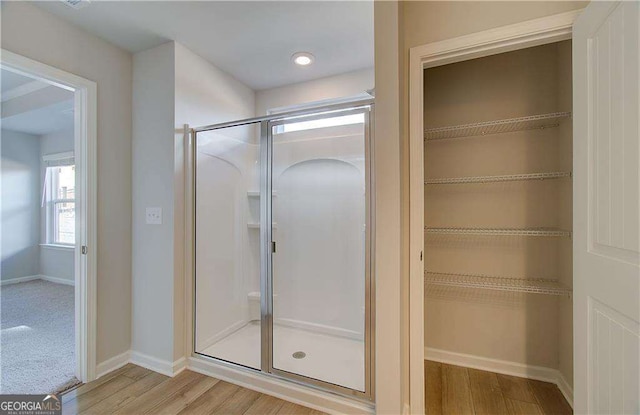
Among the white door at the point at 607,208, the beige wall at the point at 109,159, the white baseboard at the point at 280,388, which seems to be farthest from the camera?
the beige wall at the point at 109,159

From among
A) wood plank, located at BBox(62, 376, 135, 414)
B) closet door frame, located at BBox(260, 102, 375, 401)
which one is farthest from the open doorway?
closet door frame, located at BBox(260, 102, 375, 401)

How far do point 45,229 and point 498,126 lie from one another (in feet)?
21.8

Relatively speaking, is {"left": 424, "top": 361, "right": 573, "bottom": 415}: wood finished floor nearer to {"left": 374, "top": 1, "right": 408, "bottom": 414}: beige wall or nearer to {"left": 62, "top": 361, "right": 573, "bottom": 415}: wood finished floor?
{"left": 62, "top": 361, "right": 573, "bottom": 415}: wood finished floor

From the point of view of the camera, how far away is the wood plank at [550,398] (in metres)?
1.71

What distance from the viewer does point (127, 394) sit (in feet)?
6.11

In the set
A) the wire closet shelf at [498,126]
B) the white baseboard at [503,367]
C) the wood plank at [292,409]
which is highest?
the wire closet shelf at [498,126]

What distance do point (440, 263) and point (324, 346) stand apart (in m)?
1.14

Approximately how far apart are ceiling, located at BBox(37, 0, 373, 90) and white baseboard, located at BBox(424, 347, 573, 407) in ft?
8.31

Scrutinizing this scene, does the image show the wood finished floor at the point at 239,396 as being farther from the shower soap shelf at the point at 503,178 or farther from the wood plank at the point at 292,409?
the shower soap shelf at the point at 503,178

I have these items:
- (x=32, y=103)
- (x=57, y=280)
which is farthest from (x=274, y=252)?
(x=57, y=280)

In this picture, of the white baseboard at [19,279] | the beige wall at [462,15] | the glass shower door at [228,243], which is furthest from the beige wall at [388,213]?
the white baseboard at [19,279]

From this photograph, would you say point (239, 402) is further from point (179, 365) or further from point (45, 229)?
point (45, 229)

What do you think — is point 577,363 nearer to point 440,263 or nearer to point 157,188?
point 440,263

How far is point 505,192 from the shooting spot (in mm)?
2109
